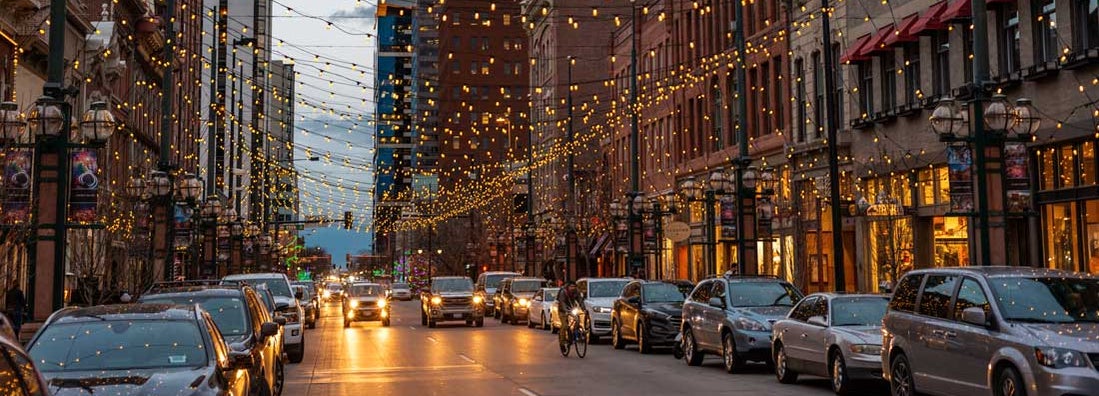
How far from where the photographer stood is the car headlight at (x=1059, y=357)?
11.9 meters

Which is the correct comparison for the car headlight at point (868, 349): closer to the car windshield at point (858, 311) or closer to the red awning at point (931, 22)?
the car windshield at point (858, 311)

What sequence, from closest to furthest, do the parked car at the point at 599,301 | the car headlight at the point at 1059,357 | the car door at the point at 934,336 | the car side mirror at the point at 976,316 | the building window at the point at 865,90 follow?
the car headlight at the point at 1059,357 → the car side mirror at the point at 976,316 → the car door at the point at 934,336 → the parked car at the point at 599,301 → the building window at the point at 865,90

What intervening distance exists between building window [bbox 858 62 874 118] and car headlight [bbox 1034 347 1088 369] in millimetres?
29797

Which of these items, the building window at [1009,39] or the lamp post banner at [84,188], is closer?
the lamp post banner at [84,188]

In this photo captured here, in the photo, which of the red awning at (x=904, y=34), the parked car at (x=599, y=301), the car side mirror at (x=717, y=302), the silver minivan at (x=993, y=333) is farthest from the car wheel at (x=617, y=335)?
the silver minivan at (x=993, y=333)

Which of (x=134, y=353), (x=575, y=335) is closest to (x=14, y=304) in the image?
(x=575, y=335)

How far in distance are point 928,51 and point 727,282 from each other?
16.6 meters

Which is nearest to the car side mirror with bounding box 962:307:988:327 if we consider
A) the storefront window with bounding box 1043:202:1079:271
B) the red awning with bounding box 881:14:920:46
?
the storefront window with bounding box 1043:202:1079:271

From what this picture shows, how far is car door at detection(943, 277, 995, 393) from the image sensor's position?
1317 cm

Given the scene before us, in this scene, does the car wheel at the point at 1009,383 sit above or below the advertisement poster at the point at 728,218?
below

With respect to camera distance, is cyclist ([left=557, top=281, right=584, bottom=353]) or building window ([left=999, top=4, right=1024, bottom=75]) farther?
building window ([left=999, top=4, right=1024, bottom=75])

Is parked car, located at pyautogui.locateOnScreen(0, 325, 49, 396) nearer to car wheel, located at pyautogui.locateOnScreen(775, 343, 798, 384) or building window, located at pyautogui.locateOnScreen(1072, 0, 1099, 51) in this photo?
car wheel, located at pyautogui.locateOnScreen(775, 343, 798, 384)

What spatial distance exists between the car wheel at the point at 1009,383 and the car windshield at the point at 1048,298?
685 millimetres

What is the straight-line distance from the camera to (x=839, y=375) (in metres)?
17.8
